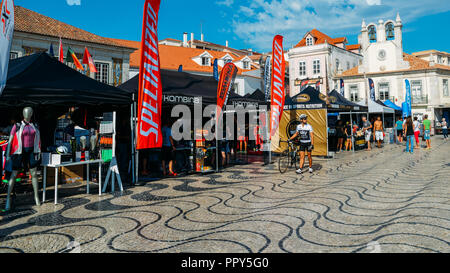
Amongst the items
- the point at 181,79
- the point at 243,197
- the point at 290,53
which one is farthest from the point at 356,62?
the point at 243,197

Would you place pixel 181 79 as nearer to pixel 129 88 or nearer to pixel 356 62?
pixel 129 88

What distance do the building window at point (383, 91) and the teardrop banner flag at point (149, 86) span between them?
38.5 meters

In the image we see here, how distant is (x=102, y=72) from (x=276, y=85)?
20.7 m

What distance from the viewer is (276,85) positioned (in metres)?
10.1

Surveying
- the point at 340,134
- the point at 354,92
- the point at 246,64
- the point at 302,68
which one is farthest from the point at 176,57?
the point at 340,134

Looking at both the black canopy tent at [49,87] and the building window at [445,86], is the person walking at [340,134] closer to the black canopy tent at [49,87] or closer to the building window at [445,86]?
the black canopy tent at [49,87]

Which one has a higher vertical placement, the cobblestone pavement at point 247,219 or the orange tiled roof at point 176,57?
the orange tiled roof at point 176,57

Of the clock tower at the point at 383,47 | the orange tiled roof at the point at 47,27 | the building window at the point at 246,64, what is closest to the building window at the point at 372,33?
the clock tower at the point at 383,47

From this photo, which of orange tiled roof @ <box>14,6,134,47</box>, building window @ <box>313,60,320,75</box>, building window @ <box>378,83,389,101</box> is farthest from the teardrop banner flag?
building window @ <box>378,83,389,101</box>

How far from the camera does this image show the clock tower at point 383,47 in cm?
3766

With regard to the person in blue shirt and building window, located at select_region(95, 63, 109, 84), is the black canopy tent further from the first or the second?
building window, located at select_region(95, 63, 109, 84)

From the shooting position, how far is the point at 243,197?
5805 millimetres

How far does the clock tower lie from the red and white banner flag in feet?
107

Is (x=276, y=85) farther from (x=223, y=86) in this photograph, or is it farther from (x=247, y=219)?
(x=247, y=219)
